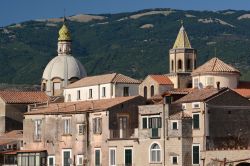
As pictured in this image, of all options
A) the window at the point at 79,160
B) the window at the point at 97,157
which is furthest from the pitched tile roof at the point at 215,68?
the window at the point at 79,160

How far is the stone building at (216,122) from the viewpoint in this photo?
75688 millimetres

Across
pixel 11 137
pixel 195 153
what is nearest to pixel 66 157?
pixel 11 137

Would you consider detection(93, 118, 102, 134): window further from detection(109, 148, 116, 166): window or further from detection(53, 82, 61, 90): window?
detection(53, 82, 61, 90): window

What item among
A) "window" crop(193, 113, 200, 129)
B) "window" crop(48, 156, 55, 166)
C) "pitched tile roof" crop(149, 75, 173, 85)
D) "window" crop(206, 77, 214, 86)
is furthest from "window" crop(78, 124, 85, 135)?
"pitched tile roof" crop(149, 75, 173, 85)

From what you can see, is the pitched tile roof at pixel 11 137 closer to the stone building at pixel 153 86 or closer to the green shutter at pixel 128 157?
the stone building at pixel 153 86

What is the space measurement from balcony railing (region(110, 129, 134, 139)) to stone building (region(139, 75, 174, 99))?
1543 cm

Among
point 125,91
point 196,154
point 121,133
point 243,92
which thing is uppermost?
point 125,91

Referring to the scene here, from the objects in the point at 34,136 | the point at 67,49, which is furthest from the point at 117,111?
the point at 67,49

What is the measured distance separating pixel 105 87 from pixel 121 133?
15.4 m

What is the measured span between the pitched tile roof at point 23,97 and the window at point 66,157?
21.1m

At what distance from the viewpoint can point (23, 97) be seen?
352 feet

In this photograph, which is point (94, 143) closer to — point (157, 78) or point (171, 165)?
point (171, 165)

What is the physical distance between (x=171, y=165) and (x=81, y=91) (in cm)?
2718

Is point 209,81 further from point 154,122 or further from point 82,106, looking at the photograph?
point 154,122
